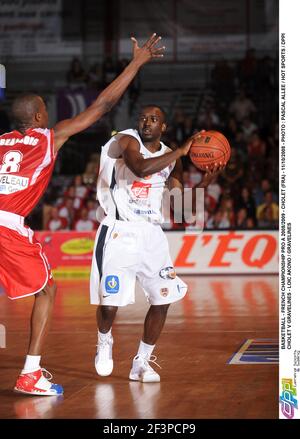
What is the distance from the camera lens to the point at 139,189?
23.6ft

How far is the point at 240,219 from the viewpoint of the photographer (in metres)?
17.6

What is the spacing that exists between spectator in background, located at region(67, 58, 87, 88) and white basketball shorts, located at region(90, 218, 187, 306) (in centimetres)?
1552

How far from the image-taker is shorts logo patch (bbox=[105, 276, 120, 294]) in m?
7.06

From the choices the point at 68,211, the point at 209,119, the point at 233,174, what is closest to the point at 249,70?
the point at 209,119

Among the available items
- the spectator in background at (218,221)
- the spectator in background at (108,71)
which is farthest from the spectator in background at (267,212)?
the spectator in background at (108,71)

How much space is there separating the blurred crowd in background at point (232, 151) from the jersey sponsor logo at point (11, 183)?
32.5 ft

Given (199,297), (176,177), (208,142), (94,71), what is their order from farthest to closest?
(94,71) < (199,297) < (176,177) < (208,142)

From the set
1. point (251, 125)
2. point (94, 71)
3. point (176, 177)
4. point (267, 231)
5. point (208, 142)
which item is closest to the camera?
point (208, 142)

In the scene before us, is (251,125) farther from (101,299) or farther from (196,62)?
(101,299)

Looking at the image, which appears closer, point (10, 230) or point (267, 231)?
point (10, 230)

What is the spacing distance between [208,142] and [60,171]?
15.1m

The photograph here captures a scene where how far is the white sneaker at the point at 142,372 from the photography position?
6953 mm

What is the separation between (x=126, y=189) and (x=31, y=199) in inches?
37.6

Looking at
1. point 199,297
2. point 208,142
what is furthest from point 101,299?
point 199,297
